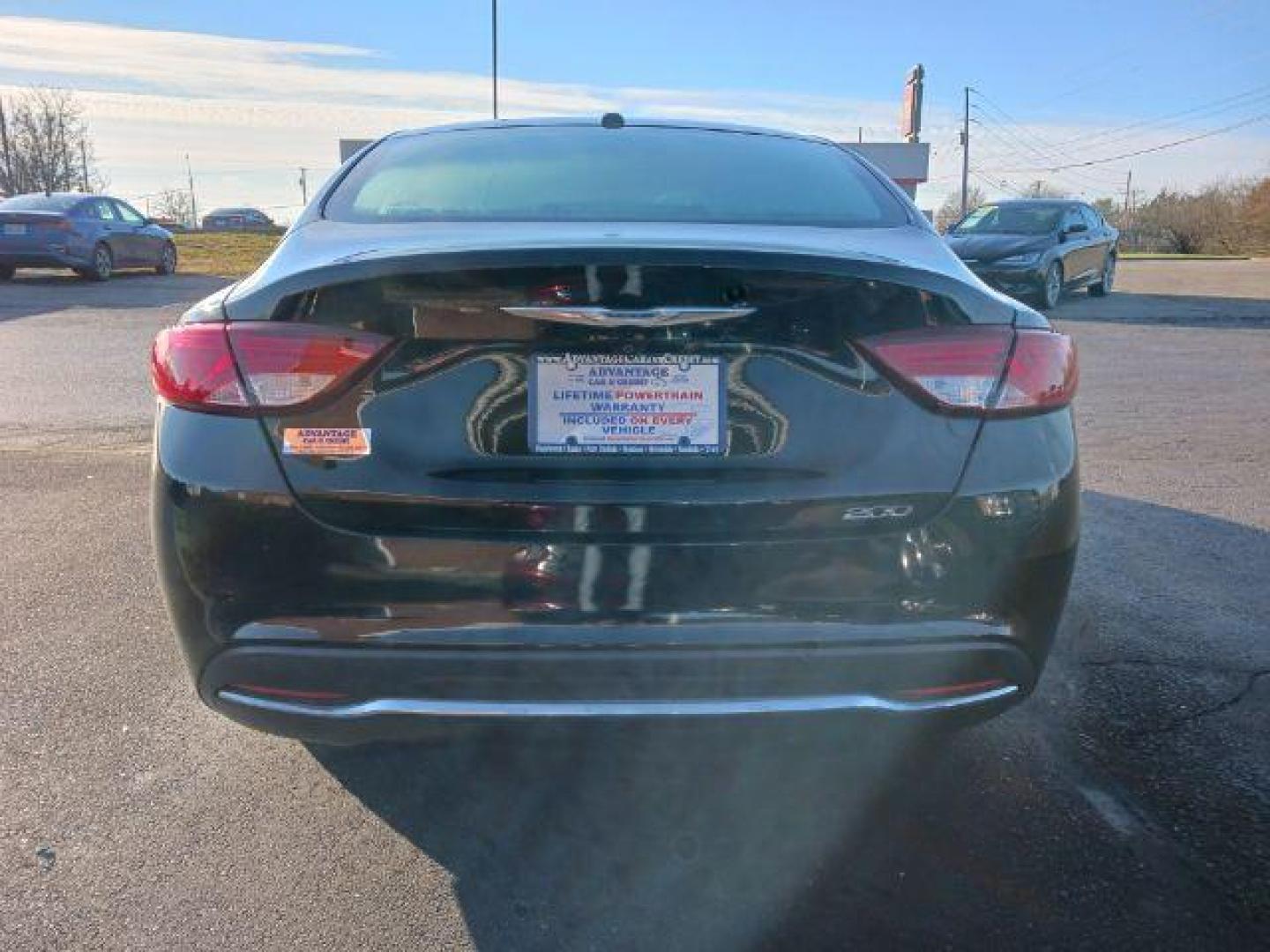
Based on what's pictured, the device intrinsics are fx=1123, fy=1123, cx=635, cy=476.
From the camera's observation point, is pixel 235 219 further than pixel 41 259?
Yes

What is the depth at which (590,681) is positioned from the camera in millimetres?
2186

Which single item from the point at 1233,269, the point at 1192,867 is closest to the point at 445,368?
the point at 1192,867

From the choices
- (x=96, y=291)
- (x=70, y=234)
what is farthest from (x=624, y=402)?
(x=70, y=234)

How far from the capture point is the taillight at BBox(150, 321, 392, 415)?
2.17m

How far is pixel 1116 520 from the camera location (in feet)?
17.2

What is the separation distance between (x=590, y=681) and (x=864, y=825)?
0.95 meters

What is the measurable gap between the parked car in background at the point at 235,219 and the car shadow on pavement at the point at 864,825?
6457cm

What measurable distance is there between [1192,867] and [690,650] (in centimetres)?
133

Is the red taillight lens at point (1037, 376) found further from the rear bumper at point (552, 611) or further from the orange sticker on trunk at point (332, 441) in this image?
the orange sticker on trunk at point (332, 441)

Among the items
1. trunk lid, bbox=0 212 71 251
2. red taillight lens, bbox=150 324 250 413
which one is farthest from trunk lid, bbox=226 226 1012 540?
trunk lid, bbox=0 212 71 251

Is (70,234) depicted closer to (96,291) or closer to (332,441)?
(96,291)

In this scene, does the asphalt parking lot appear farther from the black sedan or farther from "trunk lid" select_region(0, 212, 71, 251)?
"trunk lid" select_region(0, 212, 71, 251)

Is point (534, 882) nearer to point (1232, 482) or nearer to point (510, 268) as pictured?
point (510, 268)

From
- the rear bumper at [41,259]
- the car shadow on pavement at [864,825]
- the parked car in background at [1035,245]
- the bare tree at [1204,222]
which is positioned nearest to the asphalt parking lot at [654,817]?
the car shadow on pavement at [864,825]
